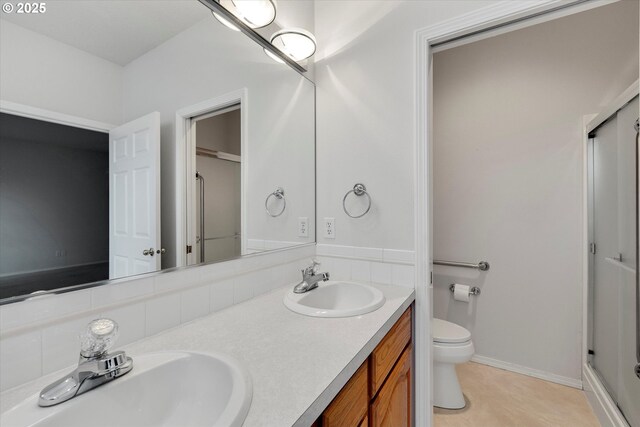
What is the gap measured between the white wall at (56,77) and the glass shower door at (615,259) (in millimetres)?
2175

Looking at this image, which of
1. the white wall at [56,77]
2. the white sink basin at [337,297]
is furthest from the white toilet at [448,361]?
the white wall at [56,77]

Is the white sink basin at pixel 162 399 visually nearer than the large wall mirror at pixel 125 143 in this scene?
Yes

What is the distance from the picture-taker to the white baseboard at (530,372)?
195 centimetres

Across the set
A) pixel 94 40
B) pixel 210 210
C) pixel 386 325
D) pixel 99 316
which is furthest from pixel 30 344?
pixel 386 325

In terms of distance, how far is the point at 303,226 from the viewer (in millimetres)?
1589

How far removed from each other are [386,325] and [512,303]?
1.73 m

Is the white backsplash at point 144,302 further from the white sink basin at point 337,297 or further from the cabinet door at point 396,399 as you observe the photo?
the cabinet door at point 396,399

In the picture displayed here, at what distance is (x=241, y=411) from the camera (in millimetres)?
499

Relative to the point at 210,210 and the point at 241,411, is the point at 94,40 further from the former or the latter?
the point at 241,411

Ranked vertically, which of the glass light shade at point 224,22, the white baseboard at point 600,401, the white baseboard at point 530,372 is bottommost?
the white baseboard at point 530,372

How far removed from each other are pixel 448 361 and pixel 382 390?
989mm

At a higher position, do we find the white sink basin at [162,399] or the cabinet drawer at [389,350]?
the white sink basin at [162,399]

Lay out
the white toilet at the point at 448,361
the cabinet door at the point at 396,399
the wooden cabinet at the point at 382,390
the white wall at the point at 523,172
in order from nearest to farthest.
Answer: the wooden cabinet at the point at 382,390, the cabinet door at the point at 396,399, the white toilet at the point at 448,361, the white wall at the point at 523,172

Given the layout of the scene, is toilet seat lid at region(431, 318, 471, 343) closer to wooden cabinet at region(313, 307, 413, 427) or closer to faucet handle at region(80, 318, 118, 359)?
wooden cabinet at region(313, 307, 413, 427)
